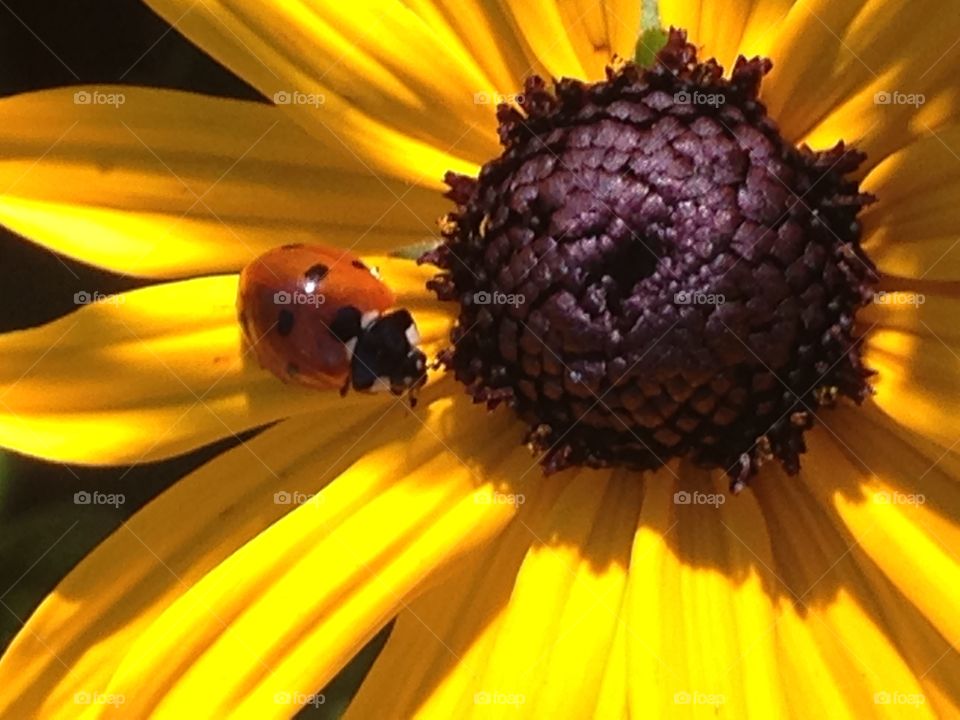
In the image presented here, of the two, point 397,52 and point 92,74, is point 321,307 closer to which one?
point 397,52

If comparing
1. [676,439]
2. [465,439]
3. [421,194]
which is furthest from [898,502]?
[421,194]
